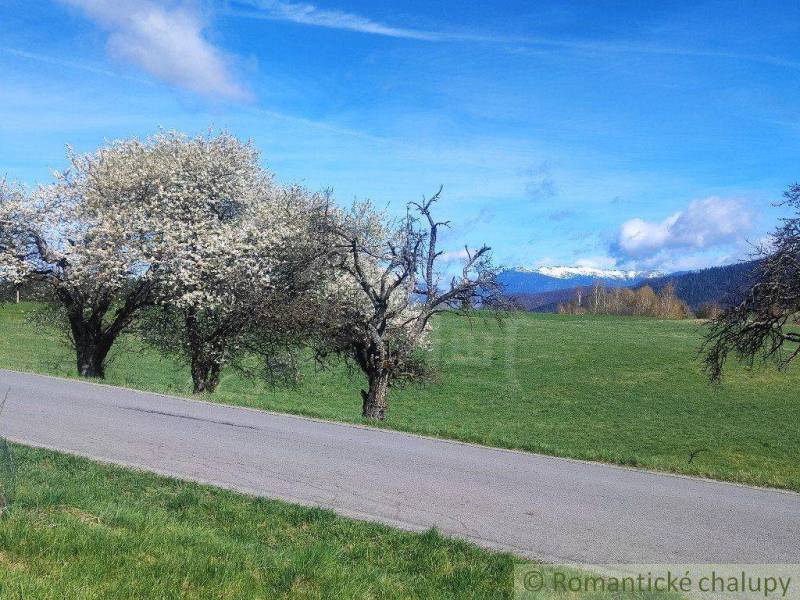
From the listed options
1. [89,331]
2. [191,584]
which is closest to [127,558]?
[191,584]

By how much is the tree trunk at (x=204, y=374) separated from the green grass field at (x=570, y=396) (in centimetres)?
117

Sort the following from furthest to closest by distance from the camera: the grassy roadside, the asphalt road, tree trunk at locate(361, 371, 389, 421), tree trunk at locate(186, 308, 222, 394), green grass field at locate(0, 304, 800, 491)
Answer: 1. tree trunk at locate(186, 308, 222, 394)
2. green grass field at locate(0, 304, 800, 491)
3. tree trunk at locate(361, 371, 389, 421)
4. the asphalt road
5. the grassy roadside

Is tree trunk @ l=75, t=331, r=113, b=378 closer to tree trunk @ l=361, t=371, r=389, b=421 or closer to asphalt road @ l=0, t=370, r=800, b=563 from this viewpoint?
tree trunk @ l=361, t=371, r=389, b=421

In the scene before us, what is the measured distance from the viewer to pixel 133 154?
27.6 meters

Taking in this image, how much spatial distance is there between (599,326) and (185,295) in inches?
2443

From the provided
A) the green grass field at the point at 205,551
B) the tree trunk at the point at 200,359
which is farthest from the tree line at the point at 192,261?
the green grass field at the point at 205,551

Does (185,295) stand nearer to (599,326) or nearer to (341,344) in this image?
(341,344)

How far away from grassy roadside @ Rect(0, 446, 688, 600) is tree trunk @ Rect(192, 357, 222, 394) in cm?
1831

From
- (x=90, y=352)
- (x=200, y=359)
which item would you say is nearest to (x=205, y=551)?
(x=200, y=359)

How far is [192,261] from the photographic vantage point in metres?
25.5

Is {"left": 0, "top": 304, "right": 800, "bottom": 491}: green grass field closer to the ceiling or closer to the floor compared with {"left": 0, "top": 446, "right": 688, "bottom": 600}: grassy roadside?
closer to the floor

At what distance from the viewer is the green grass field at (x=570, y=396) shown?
25094mm

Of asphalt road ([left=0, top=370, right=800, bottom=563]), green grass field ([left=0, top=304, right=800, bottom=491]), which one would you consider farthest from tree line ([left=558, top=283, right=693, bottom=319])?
asphalt road ([left=0, top=370, right=800, bottom=563])

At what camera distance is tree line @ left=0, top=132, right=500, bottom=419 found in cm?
2475
